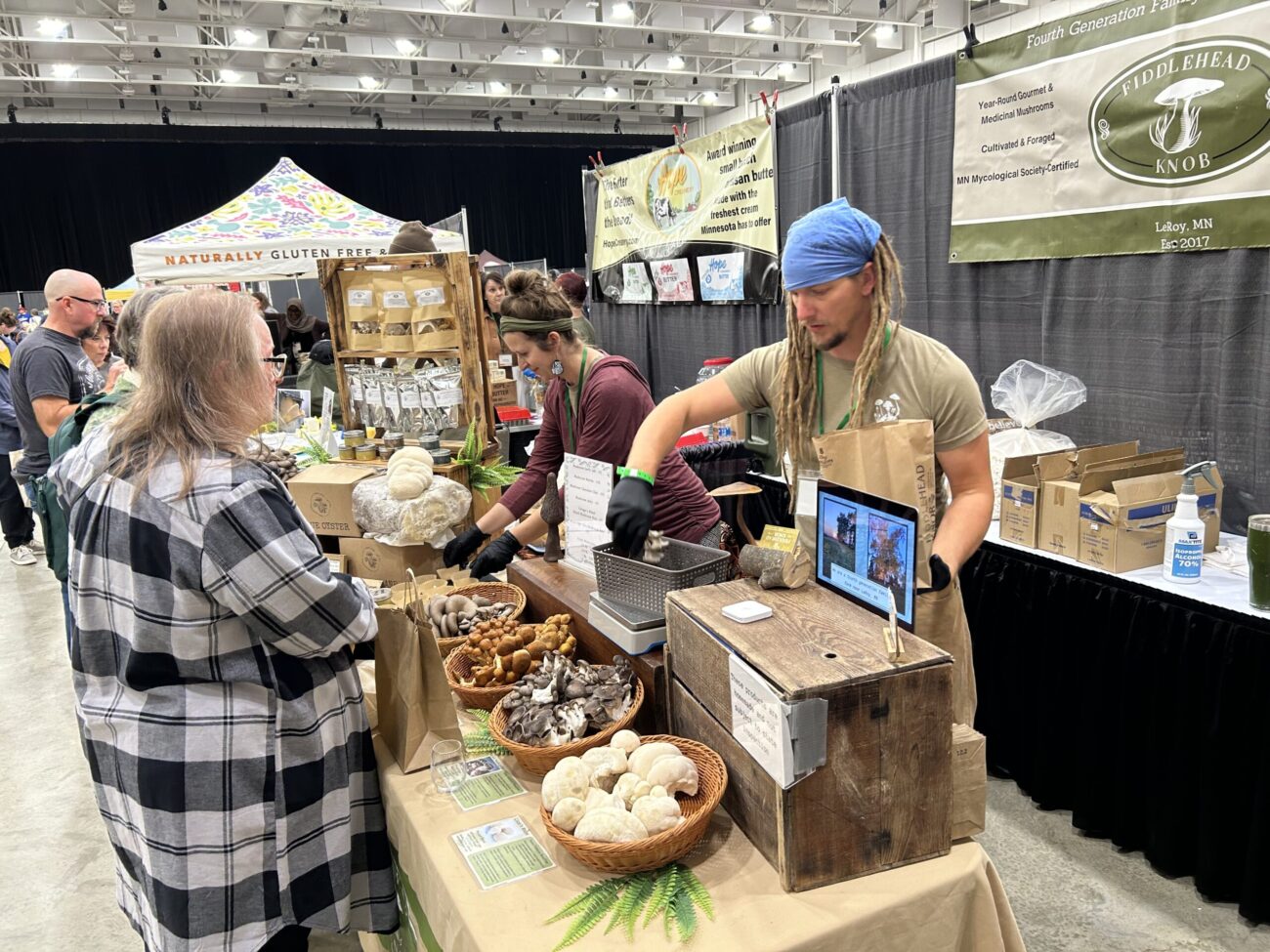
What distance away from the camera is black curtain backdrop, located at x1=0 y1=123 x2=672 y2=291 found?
13.5 metres

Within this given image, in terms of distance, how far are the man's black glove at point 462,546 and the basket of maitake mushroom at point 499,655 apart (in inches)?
23.7

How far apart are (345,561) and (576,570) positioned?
1006 millimetres

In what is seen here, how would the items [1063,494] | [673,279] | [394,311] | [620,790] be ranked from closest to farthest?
[620,790]
[1063,494]
[394,311]
[673,279]

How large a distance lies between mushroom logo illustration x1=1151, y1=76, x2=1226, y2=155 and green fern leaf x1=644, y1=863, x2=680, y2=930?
270 centimetres

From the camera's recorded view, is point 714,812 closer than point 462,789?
Yes

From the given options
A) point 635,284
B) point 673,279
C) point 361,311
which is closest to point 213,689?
point 361,311

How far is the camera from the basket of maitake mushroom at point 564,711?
4.58ft

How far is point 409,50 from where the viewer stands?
10148 millimetres

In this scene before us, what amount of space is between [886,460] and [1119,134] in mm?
2185

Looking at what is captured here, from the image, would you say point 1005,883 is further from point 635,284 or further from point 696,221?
point 635,284

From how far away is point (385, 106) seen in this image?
1450 centimetres

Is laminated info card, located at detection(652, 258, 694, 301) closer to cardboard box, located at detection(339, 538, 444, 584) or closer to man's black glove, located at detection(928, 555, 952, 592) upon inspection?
cardboard box, located at detection(339, 538, 444, 584)

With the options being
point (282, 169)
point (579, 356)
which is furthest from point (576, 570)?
point (282, 169)

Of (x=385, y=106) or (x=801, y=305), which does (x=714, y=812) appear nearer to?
(x=801, y=305)
